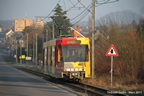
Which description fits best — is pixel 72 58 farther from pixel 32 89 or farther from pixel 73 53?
pixel 32 89

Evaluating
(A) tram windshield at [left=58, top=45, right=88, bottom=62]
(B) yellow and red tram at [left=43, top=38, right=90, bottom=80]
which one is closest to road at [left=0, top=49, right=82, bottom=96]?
(B) yellow and red tram at [left=43, top=38, right=90, bottom=80]

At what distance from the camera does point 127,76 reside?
60.7 ft

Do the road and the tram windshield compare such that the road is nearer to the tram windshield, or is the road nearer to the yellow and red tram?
the yellow and red tram

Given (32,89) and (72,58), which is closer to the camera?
(32,89)

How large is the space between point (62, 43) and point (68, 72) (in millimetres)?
2161

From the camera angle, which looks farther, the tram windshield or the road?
the tram windshield

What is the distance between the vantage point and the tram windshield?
59.8 ft

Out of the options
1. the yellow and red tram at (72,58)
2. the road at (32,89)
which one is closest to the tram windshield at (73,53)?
the yellow and red tram at (72,58)

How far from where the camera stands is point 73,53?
18328mm

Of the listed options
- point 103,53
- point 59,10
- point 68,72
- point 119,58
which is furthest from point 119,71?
point 59,10

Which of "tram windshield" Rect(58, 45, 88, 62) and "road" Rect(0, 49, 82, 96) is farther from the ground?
"tram windshield" Rect(58, 45, 88, 62)

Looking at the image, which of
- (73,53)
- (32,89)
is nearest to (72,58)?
(73,53)

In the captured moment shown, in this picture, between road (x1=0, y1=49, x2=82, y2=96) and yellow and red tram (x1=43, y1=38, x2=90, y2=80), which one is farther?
yellow and red tram (x1=43, y1=38, x2=90, y2=80)

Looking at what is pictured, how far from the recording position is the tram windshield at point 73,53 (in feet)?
59.8
